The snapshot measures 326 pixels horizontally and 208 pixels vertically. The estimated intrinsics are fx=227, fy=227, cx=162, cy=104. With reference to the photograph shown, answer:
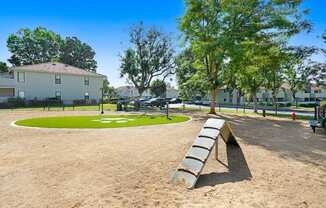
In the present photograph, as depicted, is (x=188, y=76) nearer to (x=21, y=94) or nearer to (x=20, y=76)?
(x=20, y=76)

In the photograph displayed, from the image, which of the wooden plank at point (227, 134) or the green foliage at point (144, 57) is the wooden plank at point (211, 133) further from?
the green foliage at point (144, 57)

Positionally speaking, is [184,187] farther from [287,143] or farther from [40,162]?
[287,143]

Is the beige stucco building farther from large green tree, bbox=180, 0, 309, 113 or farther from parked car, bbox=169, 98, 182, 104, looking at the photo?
large green tree, bbox=180, 0, 309, 113

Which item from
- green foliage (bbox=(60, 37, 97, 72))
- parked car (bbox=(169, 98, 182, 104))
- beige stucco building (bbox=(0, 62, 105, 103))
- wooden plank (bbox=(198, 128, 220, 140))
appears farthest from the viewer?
green foliage (bbox=(60, 37, 97, 72))

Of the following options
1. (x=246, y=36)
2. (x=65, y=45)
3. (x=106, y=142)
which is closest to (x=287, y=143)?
(x=106, y=142)

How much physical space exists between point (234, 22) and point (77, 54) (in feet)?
172

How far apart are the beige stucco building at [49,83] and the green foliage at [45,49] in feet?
76.2

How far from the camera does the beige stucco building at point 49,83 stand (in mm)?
31000


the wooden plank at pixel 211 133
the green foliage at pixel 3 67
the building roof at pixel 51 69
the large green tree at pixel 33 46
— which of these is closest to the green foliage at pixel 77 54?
the large green tree at pixel 33 46

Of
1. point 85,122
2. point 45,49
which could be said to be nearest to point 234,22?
point 85,122

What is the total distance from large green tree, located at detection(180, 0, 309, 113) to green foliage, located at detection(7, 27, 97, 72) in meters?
47.5

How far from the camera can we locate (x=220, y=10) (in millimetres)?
19453

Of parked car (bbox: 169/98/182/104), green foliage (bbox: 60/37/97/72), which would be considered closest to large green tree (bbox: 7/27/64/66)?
green foliage (bbox: 60/37/97/72)

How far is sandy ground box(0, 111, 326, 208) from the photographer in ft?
13.3
